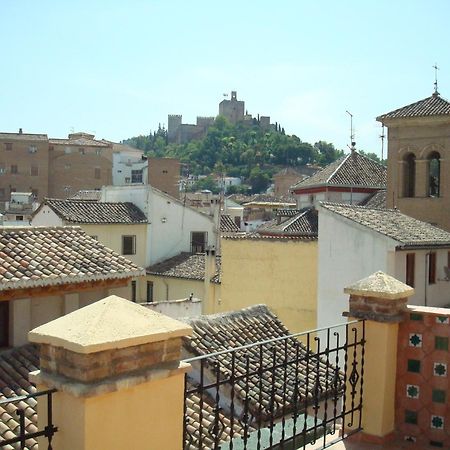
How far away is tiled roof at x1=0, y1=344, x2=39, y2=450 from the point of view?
8359mm

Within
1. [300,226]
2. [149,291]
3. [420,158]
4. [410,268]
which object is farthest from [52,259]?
[149,291]

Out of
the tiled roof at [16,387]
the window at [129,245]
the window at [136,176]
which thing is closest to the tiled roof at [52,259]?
the tiled roof at [16,387]

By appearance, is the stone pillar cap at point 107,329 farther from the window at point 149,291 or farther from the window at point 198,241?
the window at point 198,241

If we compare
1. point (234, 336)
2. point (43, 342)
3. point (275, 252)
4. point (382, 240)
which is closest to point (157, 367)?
point (43, 342)

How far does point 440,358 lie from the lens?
514cm

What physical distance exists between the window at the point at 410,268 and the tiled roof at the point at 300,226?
5.52 meters

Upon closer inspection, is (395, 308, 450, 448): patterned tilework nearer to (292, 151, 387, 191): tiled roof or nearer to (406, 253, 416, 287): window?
(406, 253, 416, 287): window

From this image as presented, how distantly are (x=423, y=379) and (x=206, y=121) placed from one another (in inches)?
4911

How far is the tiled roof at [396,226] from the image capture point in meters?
16.4

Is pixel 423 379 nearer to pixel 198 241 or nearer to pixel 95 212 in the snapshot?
pixel 95 212

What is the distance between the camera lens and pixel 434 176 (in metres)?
23.9

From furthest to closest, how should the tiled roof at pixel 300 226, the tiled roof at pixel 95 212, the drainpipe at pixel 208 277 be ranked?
the tiled roof at pixel 95 212, the drainpipe at pixel 208 277, the tiled roof at pixel 300 226

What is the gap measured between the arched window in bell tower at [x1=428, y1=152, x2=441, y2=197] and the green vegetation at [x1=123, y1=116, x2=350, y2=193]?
6675 cm

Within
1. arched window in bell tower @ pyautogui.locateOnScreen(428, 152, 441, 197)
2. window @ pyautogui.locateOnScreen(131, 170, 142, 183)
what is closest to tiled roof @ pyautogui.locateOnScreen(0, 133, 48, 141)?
window @ pyautogui.locateOnScreen(131, 170, 142, 183)
